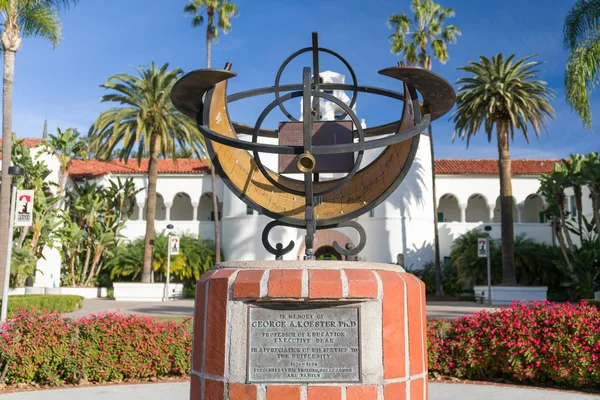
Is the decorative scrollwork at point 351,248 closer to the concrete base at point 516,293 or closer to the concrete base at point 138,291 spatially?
the concrete base at point 516,293

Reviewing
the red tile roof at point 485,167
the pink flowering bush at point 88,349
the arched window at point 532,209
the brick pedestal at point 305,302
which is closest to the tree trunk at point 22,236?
the pink flowering bush at point 88,349

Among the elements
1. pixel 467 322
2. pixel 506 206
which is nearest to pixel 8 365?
pixel 467 322

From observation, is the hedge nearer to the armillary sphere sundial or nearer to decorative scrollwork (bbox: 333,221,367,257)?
the armillary sphere sundial

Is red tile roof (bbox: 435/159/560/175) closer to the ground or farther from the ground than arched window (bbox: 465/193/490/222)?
farther from the ground

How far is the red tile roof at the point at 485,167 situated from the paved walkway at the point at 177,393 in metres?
29.4

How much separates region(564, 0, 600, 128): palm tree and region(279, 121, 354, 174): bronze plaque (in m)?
12.8

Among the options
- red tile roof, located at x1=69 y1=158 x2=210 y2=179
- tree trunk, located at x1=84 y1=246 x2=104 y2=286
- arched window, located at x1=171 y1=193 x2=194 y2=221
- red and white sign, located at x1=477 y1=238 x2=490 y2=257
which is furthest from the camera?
arched window, located at x1=171 y1=193 x2=194 y2=221

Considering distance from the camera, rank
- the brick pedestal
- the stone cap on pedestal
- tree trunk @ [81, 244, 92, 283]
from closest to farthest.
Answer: the brick pedestal, the stone cap on pedestal, tree trunk @ [81, 244, 92, 283]

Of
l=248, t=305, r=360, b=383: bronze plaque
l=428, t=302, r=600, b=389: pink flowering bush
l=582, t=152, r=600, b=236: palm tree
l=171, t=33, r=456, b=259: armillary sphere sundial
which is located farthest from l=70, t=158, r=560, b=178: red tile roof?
l=248, t=305, r=360, b=383: bronze plaque

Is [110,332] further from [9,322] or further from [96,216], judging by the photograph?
[96,216]

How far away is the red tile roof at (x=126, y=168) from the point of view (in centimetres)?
3656

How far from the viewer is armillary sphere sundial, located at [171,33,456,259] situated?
17.6 ft

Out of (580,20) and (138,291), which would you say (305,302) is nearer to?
(580,20)

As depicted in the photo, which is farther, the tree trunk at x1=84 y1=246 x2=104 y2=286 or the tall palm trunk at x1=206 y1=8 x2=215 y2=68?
the tall palm trunk at x1=206 y1=8 x2=215 y2=68
